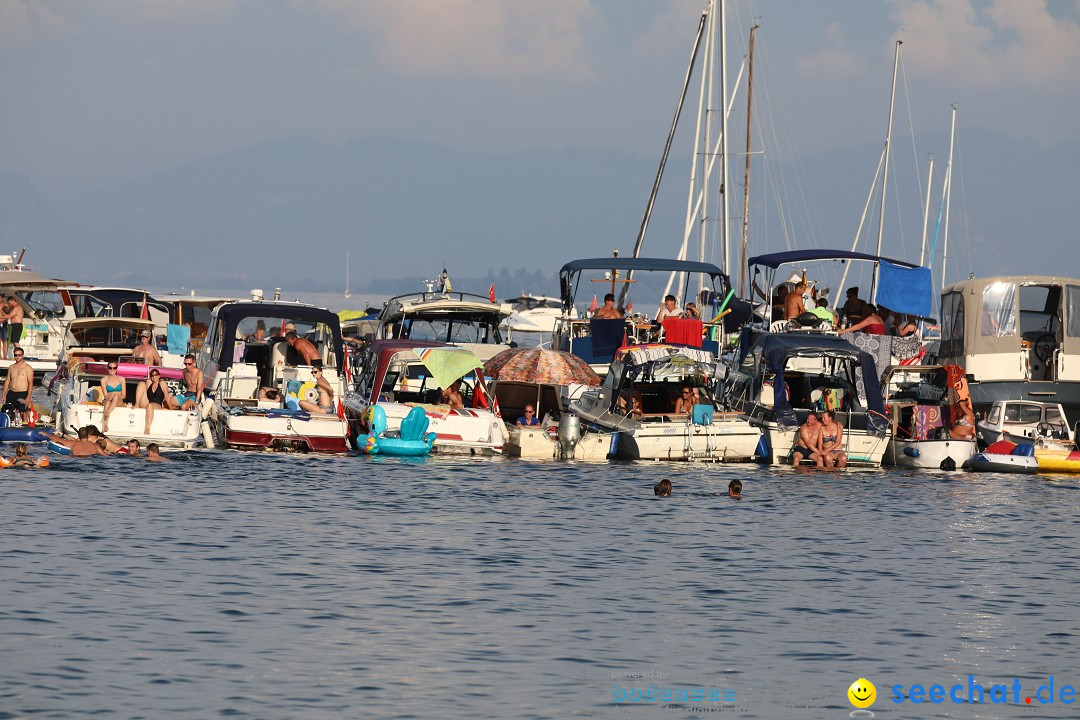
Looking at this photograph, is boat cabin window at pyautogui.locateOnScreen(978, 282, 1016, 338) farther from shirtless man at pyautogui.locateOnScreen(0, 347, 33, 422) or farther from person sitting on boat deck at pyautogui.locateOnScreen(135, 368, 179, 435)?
shirtless man at pyautogui.locateOnScreen(0, 347, 33, 422)

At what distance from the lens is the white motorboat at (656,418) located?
103ft

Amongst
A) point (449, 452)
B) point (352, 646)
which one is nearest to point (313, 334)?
point (449, 452)

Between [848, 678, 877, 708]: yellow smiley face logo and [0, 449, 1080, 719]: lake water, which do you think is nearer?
[848, 678, 877, 708]: yellow smiley face logo

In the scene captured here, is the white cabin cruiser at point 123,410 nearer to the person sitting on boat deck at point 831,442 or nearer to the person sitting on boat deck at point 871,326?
the person sitting on boat deck at point 831,442

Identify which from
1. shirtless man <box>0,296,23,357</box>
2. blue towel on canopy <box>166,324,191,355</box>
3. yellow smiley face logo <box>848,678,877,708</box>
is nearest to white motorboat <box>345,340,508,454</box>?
blue towel on canopy <box>166,324,191,355</box>

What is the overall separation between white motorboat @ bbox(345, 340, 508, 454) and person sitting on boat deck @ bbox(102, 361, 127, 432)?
4868 millimetres

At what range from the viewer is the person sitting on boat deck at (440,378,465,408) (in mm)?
32031

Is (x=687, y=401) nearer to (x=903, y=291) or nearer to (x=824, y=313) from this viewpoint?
(x=824, y=313)

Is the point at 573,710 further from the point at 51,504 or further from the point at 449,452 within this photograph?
the point at 449,452

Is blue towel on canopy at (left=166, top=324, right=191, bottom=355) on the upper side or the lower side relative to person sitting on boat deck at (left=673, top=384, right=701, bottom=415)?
upper

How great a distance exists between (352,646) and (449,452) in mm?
14809

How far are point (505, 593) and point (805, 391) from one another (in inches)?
645

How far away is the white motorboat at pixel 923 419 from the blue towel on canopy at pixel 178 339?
2074 centimetres

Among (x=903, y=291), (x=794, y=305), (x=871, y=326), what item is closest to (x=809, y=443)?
(x=794, y=305)
